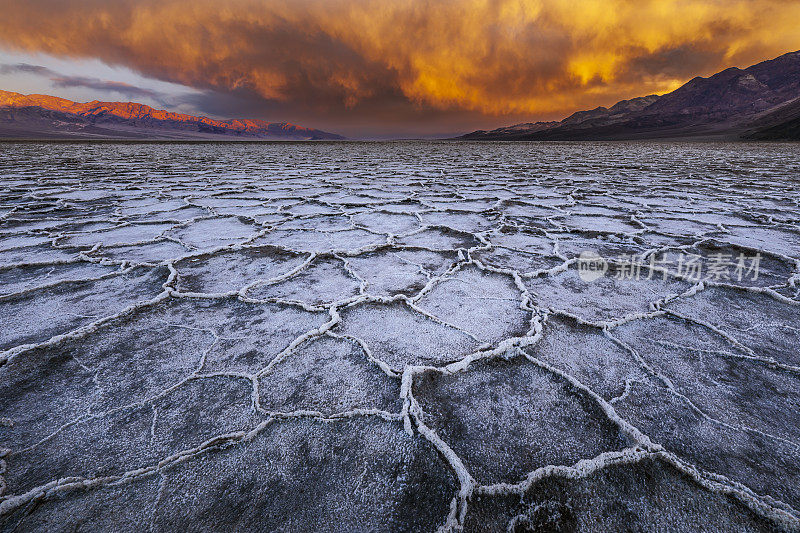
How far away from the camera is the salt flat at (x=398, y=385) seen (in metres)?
0.62

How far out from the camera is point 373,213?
295 centimetres

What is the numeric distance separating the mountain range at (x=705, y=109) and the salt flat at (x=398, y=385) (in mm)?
51044

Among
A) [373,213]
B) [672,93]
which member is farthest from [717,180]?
[672,93]

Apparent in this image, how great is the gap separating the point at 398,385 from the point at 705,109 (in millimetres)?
89840

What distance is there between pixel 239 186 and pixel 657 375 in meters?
4.69

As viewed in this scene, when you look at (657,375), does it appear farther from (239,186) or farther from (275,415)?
(239,186)

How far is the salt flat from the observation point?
2.03ft

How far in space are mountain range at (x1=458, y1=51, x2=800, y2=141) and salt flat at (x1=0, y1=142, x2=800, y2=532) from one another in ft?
167

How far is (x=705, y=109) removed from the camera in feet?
208

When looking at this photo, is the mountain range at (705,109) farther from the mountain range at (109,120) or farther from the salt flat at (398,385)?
the mountain range at (109,120)
